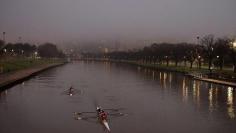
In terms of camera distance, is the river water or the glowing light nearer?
the river water

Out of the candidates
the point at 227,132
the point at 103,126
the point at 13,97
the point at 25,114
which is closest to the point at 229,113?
the point at 227,132

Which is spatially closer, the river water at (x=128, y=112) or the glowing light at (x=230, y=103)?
the river water at (x=128, y=112)

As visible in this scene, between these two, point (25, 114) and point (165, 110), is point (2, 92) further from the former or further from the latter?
point (165, 110)

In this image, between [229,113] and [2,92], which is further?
[2,92]

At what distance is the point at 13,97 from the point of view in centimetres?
4219

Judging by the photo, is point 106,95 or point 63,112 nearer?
point 63,112

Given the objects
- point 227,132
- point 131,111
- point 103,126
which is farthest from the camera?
point 131,111

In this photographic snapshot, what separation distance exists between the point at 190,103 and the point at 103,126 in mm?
15116

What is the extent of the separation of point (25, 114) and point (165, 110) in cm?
1255

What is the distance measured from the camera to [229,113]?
3231cm

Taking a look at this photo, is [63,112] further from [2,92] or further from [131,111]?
[2,92]

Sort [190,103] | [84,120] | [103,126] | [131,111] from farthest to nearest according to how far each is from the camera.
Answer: [190,103] < [131,111] < [84,120] < [103,126]

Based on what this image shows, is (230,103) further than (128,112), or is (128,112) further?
(230,103)

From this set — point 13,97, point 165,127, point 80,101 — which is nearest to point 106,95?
point 80,101
